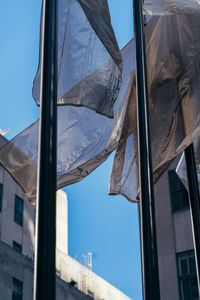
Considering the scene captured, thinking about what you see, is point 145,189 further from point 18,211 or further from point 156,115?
point 18,211

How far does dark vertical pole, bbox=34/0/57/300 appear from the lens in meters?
5.01

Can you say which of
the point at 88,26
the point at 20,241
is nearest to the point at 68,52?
the point at 88,26

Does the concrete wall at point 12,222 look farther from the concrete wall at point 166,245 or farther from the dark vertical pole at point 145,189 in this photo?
the dark vertical pole at point 145,189

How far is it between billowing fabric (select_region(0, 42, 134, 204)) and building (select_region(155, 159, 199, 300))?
16.5 m

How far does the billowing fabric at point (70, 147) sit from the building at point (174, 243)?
16471 millimetres

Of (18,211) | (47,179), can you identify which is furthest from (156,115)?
(18,211)

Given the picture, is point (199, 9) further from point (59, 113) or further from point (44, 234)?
point (44, 234)

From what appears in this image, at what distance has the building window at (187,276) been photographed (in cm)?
2377

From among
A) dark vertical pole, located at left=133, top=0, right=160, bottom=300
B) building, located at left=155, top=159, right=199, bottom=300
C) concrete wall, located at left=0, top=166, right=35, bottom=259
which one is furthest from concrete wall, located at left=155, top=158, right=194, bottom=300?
concrete wall, located at left=0, top=166, right=35, bottom=259

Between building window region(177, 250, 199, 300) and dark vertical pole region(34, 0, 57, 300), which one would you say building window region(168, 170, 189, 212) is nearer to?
building window region(177, 250, 199, 300)

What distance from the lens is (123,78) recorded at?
866cm

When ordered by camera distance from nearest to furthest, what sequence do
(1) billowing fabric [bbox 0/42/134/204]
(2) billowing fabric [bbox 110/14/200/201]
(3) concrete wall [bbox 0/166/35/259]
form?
(1) billowing fabric [bbox 0/42/134/204] → (2) billowing fabric [bbox 110/14/200/201] → (3) concrete wall [bbox 0/166/35/259]

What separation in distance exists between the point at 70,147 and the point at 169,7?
2.16 meters

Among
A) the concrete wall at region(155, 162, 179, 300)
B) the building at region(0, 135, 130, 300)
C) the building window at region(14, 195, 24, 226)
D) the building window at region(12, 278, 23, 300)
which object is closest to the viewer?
the concrete wall at region(155, 162, 179, 300)
